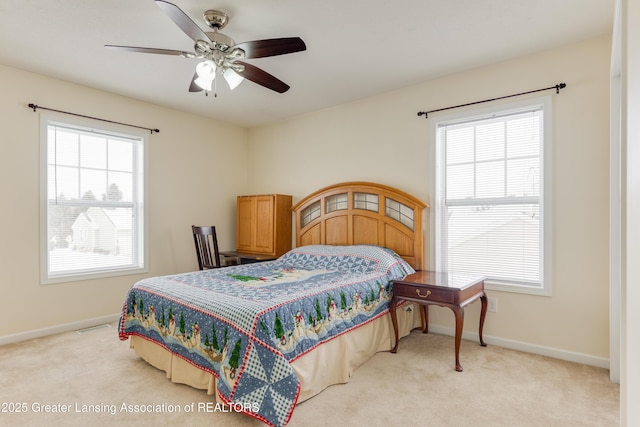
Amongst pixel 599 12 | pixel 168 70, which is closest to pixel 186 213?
pixel 168 70

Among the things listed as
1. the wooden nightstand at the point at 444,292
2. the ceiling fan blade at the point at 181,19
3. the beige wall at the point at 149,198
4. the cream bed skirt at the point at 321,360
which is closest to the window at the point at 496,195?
the wooden nightstand at the point at 444,292

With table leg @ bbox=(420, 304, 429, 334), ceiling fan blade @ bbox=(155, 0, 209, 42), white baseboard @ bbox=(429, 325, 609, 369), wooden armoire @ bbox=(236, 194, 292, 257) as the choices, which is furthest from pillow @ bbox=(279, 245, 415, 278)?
ceiling fan blade @ bbox=(155, 0, 209, 42)

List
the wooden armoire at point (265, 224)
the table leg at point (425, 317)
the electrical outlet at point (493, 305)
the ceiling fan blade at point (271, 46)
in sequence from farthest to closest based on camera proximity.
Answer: the wooden armoire at point (265, 224) < the table leg at point (425, 317) < the electrical outlet at point (493, 305) < the ceiling fan blade at point (271, 46)

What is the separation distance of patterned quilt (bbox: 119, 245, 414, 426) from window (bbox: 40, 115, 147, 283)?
4.58ft

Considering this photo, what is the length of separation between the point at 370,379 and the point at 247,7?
8.79 ft

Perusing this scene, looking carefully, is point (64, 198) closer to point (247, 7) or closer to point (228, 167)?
point (228, 167)

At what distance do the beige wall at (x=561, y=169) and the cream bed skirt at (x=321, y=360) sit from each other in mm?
957

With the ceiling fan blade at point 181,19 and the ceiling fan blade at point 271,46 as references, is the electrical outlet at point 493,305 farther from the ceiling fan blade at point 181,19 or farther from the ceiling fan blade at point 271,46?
the ceiling fan blade at point 181,19

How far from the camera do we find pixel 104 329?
3668 millimetres

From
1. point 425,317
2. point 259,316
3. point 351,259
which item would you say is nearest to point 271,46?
point 259,316

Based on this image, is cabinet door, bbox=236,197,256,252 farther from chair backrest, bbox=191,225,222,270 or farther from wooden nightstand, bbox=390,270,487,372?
wooden nightstand, bbox=390,270,487,372

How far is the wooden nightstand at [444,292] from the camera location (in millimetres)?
2639

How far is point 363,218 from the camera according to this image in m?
3.97

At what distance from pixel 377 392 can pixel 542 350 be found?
1599mm
